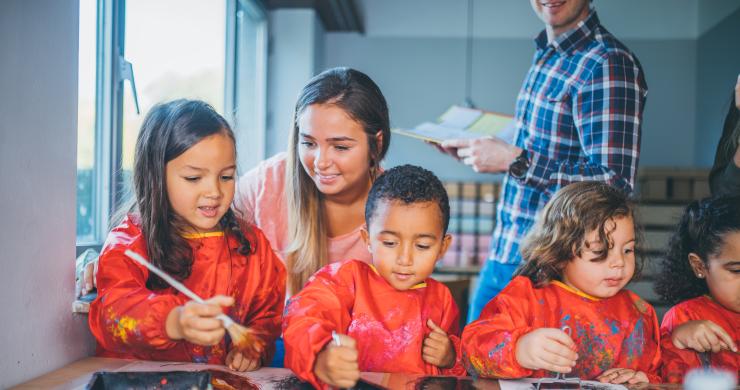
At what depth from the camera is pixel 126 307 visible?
123 centimetres

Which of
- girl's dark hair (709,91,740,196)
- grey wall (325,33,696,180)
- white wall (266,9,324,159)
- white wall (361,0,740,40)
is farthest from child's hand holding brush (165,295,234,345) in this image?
white wall (361,0,740,40)

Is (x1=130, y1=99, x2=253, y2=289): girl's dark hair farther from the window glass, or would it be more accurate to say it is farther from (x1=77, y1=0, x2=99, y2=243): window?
(x1=77, y1=0, x2=99, y2=243): window

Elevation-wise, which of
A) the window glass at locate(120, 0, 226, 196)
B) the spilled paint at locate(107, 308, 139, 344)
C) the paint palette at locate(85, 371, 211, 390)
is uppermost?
the window glass at locate(120, 0, 226, 196)

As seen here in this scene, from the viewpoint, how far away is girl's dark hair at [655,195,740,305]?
5.26 feet

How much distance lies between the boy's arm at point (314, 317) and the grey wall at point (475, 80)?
3591 millimetres

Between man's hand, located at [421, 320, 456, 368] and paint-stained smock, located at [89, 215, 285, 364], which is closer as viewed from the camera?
paint-stained smock, located at [89, 215, 285, 364]

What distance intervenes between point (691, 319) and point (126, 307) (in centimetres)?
131

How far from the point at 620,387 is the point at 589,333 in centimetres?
30

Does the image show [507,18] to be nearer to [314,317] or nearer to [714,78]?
[714,78]

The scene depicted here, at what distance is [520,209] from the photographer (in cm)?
206

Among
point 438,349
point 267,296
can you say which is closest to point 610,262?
point 438,349

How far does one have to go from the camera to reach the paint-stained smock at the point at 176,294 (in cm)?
→ 121

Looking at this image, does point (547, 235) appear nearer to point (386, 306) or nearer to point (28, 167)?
point (386, 306)

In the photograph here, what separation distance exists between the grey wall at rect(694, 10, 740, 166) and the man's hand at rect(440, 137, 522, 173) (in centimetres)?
290
